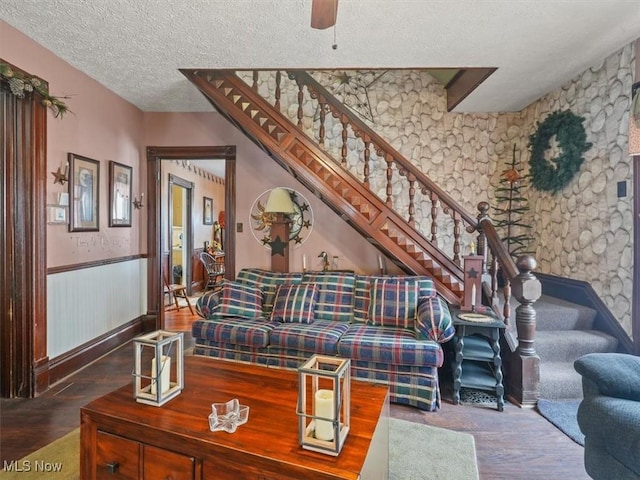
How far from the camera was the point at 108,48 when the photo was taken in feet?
9.00

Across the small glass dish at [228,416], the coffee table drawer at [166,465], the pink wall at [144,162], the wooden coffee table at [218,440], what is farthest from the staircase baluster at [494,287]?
the coffee table drawer at [166,465]

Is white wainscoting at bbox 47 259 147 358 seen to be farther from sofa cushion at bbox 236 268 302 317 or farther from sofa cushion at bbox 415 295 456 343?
sofa cushion at bbox 415 295 456 343

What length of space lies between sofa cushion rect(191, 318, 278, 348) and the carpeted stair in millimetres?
2290

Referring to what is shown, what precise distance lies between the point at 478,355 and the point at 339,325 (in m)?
1.15

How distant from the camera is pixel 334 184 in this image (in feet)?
10.6

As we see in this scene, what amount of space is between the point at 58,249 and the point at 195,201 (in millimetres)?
4087

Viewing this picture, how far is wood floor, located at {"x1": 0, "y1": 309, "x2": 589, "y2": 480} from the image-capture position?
1.89 meters

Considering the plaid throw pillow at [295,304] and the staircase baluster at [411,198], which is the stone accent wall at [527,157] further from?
the plaid throw pillow at [295,304]

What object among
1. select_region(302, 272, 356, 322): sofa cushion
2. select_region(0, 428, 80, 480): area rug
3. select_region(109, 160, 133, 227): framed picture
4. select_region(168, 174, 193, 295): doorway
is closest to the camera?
select_region(0, 428, 80, 480): area rug

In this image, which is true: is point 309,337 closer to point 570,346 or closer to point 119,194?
point 570,346

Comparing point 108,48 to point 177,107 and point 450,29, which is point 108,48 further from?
point 450,29

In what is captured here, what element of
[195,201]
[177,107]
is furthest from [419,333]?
[195,201]

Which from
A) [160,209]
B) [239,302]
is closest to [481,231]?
[239,302]

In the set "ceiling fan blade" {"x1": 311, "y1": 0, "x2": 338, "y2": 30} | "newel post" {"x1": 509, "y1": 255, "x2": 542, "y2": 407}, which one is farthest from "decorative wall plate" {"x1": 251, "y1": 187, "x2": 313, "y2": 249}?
"ceiling fan blade" {"x1": 311, "y1": 0, "x2": 338, "y2": 30}
